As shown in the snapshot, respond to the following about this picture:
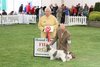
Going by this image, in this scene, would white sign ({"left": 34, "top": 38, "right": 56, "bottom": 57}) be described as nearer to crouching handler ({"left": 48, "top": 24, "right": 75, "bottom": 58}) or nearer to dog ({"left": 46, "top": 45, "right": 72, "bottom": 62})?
crouching handler ({"left": 48, "top": 24, "right": 75, "bottom": 58})

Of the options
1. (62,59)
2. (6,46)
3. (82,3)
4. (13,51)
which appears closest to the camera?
(62,59)

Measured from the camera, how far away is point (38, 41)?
13.2 m

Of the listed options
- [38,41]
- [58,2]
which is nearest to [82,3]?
[58,2]

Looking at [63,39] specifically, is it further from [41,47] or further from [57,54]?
[41,47]

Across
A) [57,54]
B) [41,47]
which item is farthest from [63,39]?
[41,47]

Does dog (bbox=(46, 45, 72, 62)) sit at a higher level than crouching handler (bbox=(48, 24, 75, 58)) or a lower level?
lower

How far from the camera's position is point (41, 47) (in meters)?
13.1

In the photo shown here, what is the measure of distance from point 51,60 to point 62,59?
0.40 metres

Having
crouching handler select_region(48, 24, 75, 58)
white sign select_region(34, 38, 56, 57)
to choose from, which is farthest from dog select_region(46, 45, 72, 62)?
white sign select_region(34, 38, 56, 57)

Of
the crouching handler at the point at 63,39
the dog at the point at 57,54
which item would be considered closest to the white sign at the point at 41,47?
the crouching handler at the point at 63,39

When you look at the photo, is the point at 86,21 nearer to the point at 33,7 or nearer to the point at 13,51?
the point at 33,7

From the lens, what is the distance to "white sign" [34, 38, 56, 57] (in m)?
13.0

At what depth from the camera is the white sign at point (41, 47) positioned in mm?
12977

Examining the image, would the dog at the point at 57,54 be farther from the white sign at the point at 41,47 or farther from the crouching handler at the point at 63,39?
the white sign at the point at 41,47
